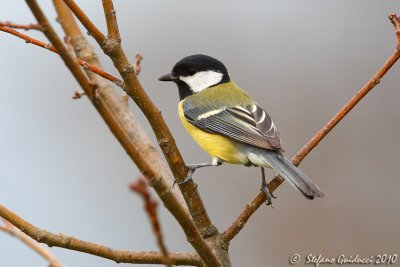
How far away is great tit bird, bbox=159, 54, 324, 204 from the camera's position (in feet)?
9.63

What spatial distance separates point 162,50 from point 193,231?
378 cm

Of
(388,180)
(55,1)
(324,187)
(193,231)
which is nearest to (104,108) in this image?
(193,231)

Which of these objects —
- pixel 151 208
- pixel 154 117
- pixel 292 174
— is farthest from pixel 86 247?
pixel 151 208

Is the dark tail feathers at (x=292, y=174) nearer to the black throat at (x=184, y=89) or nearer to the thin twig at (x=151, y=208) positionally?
the black throat at (x=184, y=89)

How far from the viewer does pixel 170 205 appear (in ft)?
5.02

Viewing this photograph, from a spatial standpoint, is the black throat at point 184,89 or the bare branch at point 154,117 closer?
the bare branch at point 154,117

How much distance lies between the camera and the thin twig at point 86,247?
1914mm

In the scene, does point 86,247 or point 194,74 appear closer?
point 86,247

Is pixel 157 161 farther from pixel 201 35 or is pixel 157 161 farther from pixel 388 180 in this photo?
pixel 201 35

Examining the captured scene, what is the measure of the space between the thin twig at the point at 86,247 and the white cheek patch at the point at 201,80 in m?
1.72

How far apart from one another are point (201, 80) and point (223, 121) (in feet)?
1.61

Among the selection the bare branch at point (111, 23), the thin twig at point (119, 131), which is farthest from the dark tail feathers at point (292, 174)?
the bare branch at point (111, 23)

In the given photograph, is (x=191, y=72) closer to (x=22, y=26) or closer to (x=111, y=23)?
(x=111, y=23)

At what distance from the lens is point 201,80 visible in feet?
12.1
